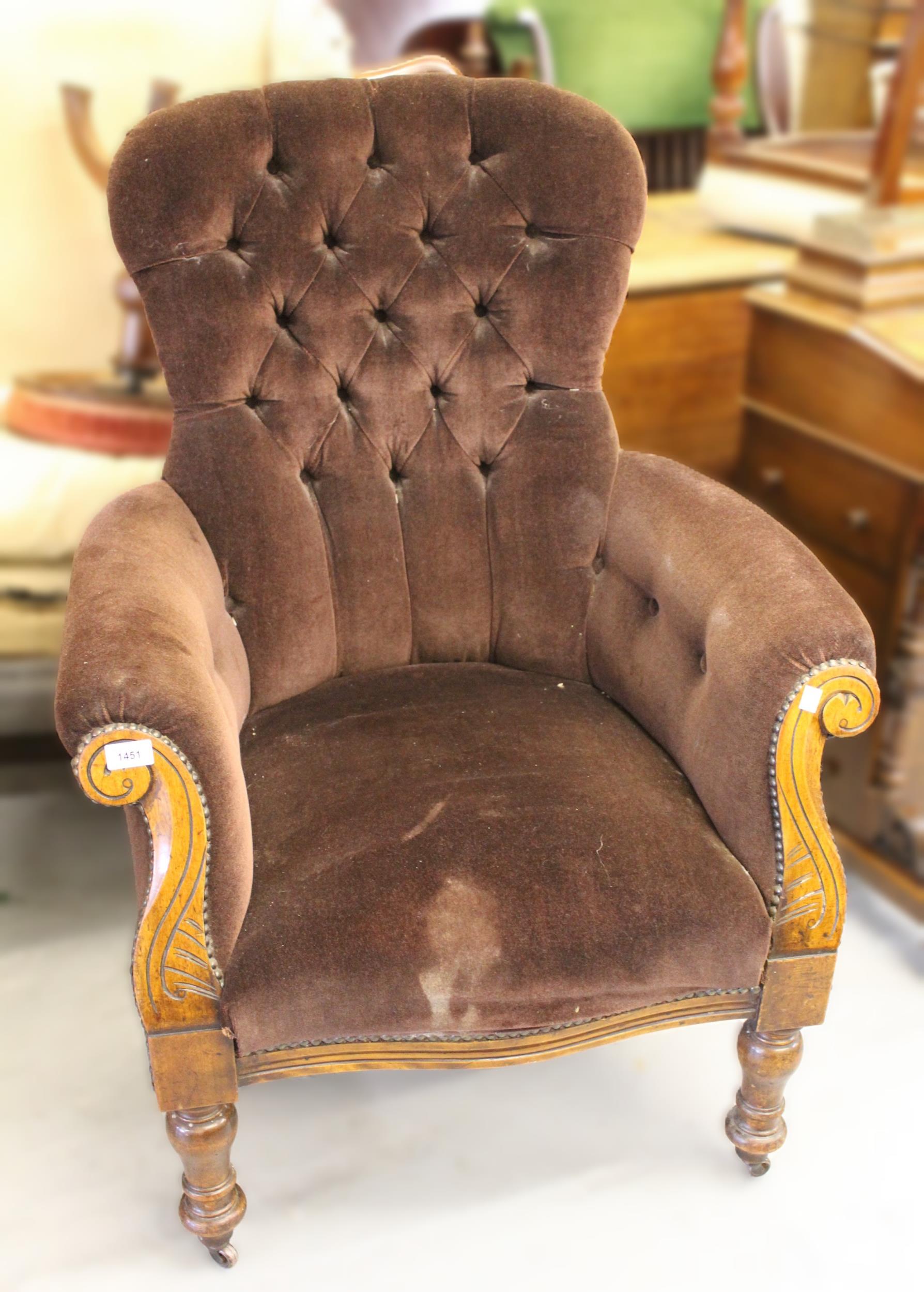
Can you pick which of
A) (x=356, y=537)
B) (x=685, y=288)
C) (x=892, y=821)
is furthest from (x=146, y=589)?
(x=685, y=288)

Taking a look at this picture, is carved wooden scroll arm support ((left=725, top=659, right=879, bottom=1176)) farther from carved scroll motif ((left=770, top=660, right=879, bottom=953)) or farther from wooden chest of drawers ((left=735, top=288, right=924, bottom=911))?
wooden chest of drawers ((left=735, top=288, right=924, bottom=911))

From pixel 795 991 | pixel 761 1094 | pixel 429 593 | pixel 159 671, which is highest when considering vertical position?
pixel 159 671

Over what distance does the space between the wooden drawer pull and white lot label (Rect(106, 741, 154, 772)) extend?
4.37ft

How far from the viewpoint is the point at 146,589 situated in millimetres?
1185

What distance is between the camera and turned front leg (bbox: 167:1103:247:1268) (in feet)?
3.96

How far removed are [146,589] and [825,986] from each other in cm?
80

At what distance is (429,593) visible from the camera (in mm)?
1521

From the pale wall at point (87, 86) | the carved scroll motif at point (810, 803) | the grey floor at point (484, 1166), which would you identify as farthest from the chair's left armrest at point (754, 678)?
the pale wall at point (87, 86)

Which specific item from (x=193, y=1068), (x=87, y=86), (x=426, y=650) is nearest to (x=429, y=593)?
(x=426, y=650)

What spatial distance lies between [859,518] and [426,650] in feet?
2.75

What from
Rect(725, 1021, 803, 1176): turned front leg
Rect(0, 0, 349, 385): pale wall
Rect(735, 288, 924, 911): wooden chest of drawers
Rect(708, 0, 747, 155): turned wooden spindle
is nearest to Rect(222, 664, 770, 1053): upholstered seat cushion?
Rect(725, 1021, 803, 1176): turned front leg

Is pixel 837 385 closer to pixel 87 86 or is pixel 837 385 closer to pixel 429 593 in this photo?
pixel 429 593

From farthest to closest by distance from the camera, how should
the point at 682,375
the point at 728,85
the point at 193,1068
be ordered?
1. the point at 728,85
2. the point at 682,375
3. the point at 193,1068

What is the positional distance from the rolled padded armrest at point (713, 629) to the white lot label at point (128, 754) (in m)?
0.56
